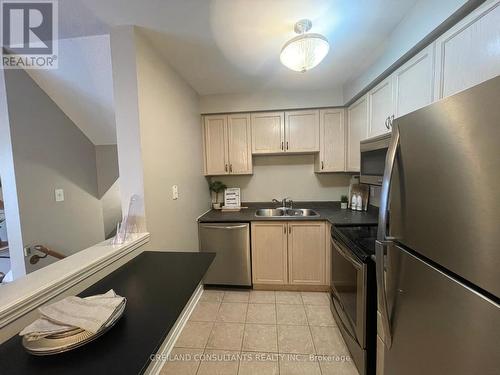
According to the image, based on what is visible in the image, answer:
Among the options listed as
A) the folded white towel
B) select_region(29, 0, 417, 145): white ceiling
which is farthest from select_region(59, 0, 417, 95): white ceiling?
the folded white towel

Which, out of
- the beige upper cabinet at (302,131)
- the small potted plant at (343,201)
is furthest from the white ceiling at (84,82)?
the small potted plant at (343,201)

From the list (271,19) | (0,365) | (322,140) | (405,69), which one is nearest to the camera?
(0,365)

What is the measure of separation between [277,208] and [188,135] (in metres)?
1.52

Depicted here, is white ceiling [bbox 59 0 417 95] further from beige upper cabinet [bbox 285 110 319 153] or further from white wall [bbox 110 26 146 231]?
beige upper cabinet [bbox 285 110 319 153]

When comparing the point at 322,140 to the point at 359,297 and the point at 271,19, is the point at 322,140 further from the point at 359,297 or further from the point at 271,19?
the point at 359,297

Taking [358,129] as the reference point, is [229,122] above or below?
above

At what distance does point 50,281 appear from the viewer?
95 cm

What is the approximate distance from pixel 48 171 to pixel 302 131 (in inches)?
111

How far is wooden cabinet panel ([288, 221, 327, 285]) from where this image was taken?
2465mm

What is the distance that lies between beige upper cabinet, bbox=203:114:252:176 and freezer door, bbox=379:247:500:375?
7.16 ft

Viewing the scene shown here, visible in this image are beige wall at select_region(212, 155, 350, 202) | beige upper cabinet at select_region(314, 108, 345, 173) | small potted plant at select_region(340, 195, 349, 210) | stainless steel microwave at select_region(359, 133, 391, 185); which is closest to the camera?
stainless steel microwave at select_region(359, 133, 391, 185)

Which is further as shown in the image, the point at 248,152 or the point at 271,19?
the point at 248,152

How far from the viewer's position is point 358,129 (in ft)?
7.97

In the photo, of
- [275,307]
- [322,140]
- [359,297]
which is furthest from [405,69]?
[275,307]
